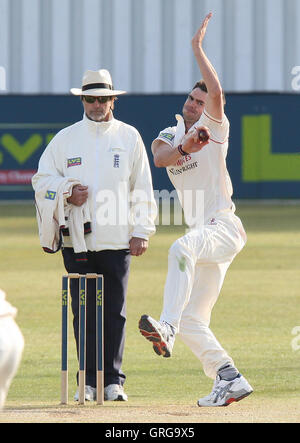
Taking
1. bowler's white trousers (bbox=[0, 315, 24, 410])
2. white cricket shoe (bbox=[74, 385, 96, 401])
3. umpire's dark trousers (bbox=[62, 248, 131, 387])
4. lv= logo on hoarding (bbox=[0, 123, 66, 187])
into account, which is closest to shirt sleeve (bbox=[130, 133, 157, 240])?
umpire's dark trousers (bbox=[62, 248, 131, 387])

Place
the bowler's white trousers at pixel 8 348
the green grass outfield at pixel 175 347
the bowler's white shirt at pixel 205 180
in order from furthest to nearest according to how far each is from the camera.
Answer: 1. the bowler's white shirt at pixel 205 180
2. the green grass outfield at pixel 175 347
3. the bowler's white trousers at pixel 8 348

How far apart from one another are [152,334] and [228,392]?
81 cm

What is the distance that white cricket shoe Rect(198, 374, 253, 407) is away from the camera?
6727mm

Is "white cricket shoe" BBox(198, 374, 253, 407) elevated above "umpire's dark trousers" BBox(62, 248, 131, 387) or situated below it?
below

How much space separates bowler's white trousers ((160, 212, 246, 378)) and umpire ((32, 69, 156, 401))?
55 cm

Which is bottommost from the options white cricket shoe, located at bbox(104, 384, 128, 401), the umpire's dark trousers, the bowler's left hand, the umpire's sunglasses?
white cricket shoe, located at bbox(104, 384, 128, 401)

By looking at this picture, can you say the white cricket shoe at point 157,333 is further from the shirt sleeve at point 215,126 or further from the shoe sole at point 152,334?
the shirt sleeve at point 215,126

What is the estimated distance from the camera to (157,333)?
6223mm

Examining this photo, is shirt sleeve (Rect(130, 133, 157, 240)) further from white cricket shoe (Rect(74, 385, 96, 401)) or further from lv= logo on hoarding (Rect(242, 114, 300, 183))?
lv= logo on hoarding (Rect(242, 114, 300, 183))

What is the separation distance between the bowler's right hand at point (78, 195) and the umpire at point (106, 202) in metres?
0.01

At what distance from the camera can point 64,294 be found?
22.2 feet

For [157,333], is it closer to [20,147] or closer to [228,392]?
[228,392]

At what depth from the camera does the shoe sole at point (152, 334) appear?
6.20 m

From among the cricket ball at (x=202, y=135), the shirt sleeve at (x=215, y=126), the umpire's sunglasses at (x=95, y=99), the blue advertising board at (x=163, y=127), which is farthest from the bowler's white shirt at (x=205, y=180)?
the blue advertising board at (x=163, y=127)
